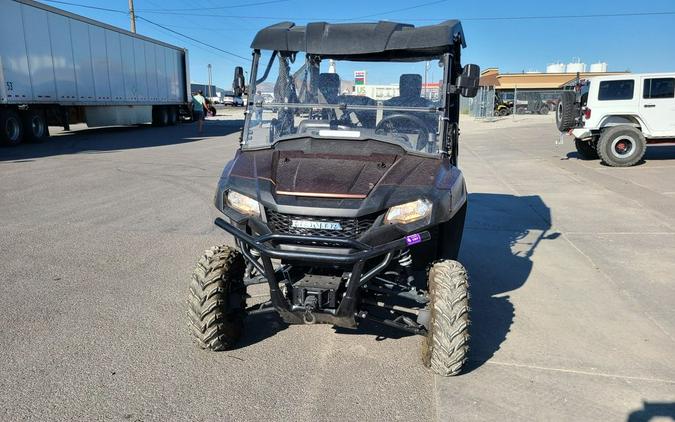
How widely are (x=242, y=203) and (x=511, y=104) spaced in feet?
149

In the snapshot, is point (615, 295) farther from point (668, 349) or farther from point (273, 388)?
point (273, 388)

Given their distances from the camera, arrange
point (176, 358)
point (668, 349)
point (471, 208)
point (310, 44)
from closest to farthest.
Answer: point (176, 358) < point (668, 349) < point (310, 44) < point (471, 208)

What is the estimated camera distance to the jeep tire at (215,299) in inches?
138

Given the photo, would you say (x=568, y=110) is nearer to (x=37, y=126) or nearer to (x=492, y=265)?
(x=492, y=265)

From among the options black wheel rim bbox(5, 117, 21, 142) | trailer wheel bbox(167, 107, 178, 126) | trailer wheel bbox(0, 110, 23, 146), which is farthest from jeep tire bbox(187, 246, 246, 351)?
trailer wheel bbox(167, 107, 178, 126)

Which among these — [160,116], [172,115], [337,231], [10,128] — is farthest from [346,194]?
[172,115]

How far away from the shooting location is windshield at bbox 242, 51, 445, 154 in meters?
4.11

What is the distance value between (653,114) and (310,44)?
488 inches

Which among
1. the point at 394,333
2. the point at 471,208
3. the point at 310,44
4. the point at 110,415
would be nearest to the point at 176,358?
the point at 110,415

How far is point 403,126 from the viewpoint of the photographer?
4191 millimetres

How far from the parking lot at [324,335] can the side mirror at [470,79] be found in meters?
1.88

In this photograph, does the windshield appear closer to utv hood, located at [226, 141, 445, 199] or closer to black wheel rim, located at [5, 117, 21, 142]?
utv hood, located at [226, 141, 445, 199]

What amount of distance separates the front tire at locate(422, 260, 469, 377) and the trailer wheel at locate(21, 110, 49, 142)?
1811 centimetres

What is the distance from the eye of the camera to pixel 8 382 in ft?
10.6
